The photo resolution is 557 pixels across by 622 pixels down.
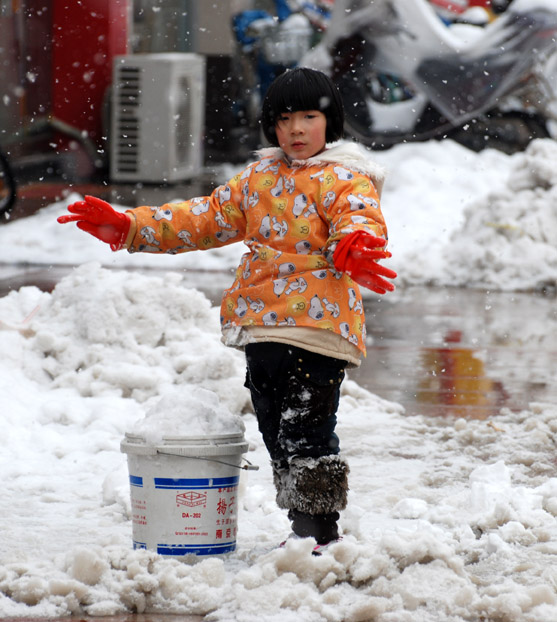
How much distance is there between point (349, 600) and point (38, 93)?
13.2m

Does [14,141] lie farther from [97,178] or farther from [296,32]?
[296,32]

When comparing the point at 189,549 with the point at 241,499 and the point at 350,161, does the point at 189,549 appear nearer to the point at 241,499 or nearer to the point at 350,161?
the point at 241,499

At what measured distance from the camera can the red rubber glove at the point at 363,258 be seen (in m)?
2.87

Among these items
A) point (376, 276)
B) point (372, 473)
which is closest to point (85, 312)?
point (372, 473)

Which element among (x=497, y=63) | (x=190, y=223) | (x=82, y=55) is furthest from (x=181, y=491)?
(x=497, y=63)

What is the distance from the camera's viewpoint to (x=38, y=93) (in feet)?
49.5

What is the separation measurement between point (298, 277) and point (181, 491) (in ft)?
2.13

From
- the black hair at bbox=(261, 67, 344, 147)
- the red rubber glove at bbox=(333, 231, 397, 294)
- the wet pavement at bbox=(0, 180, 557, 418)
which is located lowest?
the wet pavement at bbox=(0, 180, 557, 418)

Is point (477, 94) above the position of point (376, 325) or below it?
below

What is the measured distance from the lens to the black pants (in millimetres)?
3141

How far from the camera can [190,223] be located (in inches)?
130

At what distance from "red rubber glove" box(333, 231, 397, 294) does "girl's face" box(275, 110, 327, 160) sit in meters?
0.46

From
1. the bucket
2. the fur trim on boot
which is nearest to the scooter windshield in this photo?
the fur trim on boot

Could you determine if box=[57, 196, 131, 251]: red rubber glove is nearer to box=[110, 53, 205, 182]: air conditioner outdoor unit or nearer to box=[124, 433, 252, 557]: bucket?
box=[124, 433, 252, 557]: bucket
